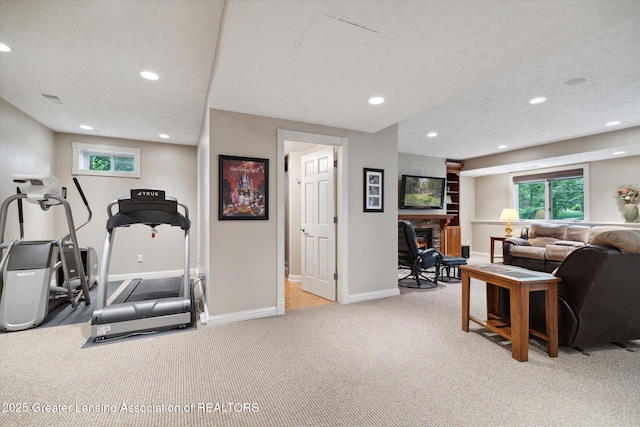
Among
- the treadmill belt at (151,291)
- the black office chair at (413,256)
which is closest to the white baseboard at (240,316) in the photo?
the treadmill belt at (151,291)

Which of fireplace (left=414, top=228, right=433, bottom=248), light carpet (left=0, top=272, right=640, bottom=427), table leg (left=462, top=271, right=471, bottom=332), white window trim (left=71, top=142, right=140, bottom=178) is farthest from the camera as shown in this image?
fireplace (left=414, top=228, right=433, bottom=248)

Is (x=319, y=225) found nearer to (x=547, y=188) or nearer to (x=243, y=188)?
(x=243, y=188)

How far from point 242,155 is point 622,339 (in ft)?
12.7

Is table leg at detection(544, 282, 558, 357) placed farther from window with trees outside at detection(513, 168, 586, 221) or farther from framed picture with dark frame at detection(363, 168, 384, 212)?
window with trees outside at detection(513, 168, 586, 221)

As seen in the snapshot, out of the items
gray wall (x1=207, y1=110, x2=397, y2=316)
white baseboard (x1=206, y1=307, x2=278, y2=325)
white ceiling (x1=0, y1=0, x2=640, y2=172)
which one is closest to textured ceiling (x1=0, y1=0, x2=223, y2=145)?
white ceiling (x1=0, y1=0, x2=640, y2=172)

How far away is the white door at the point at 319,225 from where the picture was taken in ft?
12.6

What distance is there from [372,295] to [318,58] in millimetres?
3021

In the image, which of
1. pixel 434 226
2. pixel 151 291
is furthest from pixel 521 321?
pixel 434 226

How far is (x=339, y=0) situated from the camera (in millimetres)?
1491

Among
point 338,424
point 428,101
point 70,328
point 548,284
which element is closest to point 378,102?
point 428,101

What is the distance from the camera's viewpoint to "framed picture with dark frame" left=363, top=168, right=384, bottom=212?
3891mm

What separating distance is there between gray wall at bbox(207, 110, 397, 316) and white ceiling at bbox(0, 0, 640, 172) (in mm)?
203

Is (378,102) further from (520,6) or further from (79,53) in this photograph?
(79,53)

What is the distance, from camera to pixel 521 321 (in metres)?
2.18
